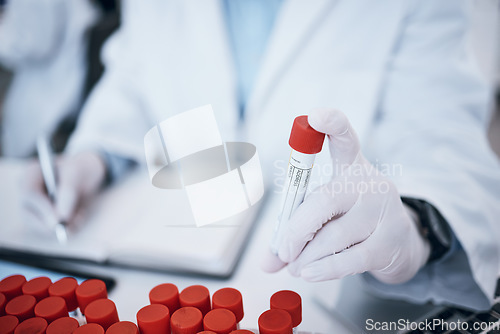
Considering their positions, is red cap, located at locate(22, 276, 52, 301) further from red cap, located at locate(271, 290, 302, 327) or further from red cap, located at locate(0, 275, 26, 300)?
red cap, located at locate(271, 290, 302, 327)

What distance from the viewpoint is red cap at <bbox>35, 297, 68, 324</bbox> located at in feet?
0.95

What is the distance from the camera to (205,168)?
30cm

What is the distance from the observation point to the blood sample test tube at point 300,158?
9.6 inches

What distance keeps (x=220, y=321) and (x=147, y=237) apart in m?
0.23

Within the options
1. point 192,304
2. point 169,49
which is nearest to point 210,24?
point 169,49

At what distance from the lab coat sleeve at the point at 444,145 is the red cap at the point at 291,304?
0.43 feet

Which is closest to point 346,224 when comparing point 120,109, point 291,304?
point 291,304

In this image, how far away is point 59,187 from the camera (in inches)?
23.2

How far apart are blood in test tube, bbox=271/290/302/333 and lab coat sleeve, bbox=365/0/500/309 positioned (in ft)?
0.43

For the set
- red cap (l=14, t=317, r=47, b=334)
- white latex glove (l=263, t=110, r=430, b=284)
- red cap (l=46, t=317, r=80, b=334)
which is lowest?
red cap (l=14, t=317, r=47, b=334)

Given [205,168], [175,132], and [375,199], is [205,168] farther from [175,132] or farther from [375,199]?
[375,199]

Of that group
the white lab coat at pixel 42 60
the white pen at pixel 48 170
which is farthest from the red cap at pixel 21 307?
the white lab coat at pixel 42 60

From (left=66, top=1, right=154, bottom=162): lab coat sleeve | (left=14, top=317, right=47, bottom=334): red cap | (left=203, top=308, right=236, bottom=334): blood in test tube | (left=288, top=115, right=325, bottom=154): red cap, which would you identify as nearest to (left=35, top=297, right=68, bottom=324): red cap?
(left=14, top=317, right=47, bottom=334): red cap

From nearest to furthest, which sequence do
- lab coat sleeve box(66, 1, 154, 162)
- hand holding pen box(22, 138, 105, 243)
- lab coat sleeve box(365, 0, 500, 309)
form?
lab coat sleeve box(365, 0, 500, 309)
hand holding pen box(22, 138, 105, 243)
lab coat sleeve box(66, 1, 154, 162)
